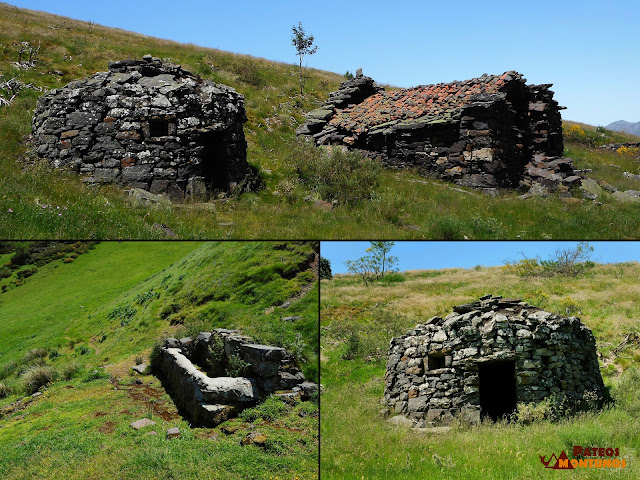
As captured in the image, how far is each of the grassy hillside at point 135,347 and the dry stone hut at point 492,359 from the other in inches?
149

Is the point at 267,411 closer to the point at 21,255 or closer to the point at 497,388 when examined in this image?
the point at 21,255

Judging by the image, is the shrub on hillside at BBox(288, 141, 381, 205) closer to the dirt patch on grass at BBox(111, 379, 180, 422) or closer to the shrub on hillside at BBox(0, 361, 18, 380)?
the dirt patch on grass at BBox(111, 379, 180, 422)

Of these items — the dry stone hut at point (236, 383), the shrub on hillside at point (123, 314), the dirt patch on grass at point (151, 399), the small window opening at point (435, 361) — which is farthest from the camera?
the shrub on hillside at point (123, 314)

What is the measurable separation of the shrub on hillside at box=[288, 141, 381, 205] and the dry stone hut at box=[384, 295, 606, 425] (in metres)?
5.66

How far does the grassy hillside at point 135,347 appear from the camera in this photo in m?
6.86

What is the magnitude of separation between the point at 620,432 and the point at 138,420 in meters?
8.88

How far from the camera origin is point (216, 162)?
51.7 feet

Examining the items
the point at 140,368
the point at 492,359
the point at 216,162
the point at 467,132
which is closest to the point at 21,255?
the point at 140,368

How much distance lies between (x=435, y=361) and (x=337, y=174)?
7960mm

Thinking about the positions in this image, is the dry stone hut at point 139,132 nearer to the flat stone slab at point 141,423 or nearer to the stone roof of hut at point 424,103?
the flat stone slab at point 141,423

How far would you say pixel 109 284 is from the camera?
11.3m

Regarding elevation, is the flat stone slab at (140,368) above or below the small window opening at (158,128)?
below

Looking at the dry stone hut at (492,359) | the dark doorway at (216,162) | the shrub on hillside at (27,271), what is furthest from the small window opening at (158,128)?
the dry stone hut at (492,359)

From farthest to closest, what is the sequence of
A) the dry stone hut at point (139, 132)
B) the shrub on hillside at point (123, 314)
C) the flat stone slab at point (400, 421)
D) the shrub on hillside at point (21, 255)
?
1. the dry stone hut at point (139, 132)
2. the shrub on hillside at point (123, 314)
3. the flat stone slab at point (400, 421)
4. the shrub on hillside at point (21, 255)
